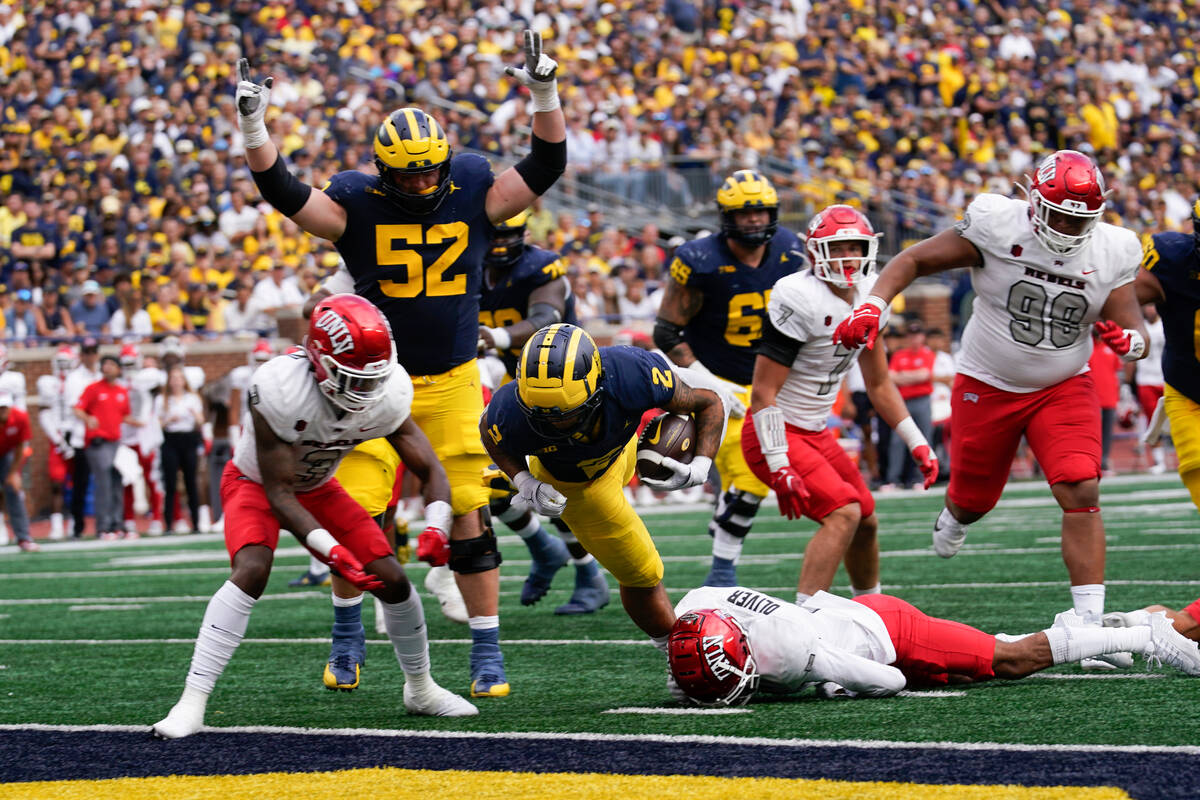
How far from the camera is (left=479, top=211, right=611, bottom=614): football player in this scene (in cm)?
797

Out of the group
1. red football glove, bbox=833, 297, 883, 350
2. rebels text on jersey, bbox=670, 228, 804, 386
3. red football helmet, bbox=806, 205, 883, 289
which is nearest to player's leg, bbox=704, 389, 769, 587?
rebels text on jersey, bbox=670, 228, 804, 386

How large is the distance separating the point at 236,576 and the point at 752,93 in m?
16.9

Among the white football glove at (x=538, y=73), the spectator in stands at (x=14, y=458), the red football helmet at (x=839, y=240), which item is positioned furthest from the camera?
the spectator in stands at (x=14, y=458)

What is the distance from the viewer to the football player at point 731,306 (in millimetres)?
7570

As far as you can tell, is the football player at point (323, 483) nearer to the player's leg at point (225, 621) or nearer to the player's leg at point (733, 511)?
the player's leg at point (225, 621)

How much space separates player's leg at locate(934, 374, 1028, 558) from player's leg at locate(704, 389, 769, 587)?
121 centimetres

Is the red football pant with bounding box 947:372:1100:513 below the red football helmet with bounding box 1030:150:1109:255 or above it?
below

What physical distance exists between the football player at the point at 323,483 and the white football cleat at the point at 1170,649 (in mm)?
2190

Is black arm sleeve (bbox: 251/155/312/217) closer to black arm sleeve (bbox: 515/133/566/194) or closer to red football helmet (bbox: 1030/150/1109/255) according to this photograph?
black arm sleeve (bbox: 515/133/566/194)

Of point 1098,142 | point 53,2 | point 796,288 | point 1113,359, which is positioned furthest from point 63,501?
point 1098,142

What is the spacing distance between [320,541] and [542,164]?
1.83 metres

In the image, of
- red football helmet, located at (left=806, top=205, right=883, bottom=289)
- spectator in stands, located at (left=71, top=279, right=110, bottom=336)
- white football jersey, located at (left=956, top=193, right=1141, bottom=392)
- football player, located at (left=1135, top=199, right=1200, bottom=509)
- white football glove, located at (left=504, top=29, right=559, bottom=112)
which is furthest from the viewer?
spectator in stands, located at (left=71, top=279, right=110, bottom=336)

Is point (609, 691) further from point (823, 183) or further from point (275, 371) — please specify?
point (823, 183)

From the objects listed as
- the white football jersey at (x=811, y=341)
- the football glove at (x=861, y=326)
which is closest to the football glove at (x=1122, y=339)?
the football glove at (x=861, y=326)
